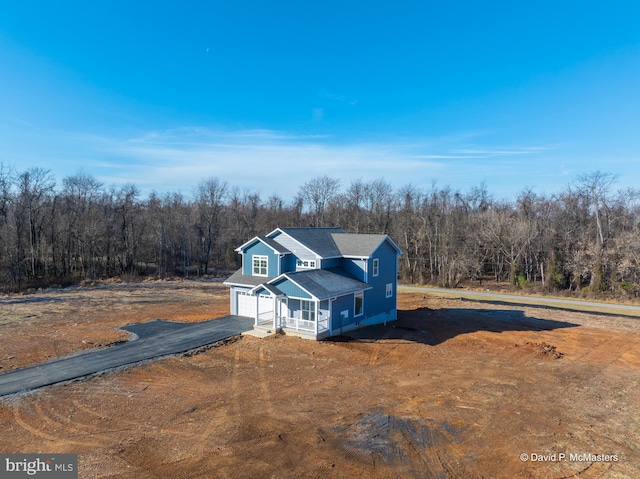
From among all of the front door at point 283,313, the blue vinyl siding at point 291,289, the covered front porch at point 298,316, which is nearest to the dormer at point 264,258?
the covered front porch at point 298,316

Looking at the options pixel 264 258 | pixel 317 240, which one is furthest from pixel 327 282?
pixel 264 258

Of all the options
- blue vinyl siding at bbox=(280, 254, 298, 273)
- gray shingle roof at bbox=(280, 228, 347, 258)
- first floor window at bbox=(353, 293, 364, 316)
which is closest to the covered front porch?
blue vinyl siding at bbox=(280, 254, 298, 273)

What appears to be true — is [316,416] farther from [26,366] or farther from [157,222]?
[157,222]

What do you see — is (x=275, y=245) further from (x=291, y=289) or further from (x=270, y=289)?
(x=291, y=289)

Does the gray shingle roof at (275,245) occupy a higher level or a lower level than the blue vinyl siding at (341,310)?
higher

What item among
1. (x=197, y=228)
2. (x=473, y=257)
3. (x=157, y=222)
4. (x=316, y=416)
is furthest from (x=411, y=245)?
(x=316, y=416)

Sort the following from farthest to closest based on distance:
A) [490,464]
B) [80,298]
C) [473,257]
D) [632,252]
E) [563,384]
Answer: [473,257]
[632,252]
[80,298]
[563,384]
[490,464]

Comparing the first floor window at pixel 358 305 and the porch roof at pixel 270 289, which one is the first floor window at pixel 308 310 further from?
the first floor window at pixel 358 305
